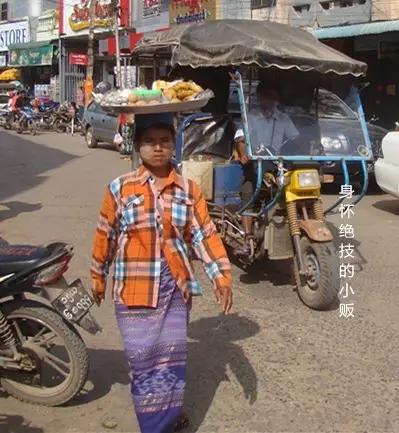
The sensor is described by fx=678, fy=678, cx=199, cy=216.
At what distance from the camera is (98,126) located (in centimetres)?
1897

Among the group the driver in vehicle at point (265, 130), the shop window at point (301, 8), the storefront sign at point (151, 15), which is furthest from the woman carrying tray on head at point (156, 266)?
the storefront sign at point (151, 15)

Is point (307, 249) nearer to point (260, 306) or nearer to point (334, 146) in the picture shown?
point (260, 306)

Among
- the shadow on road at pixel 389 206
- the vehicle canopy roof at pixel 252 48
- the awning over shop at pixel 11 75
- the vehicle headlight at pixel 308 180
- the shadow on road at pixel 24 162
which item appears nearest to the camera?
the vehicle headlight at pixel 308 180

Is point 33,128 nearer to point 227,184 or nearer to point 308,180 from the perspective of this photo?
point 227,184

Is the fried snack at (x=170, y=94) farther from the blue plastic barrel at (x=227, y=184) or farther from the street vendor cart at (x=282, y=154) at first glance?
the blue plastic barrel at (x=227, y=184)

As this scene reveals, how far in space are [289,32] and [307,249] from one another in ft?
7.54

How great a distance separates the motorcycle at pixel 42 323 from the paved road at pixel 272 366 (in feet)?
0.50

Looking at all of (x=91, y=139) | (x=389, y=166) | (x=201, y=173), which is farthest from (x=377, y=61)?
(x=201, y=173)

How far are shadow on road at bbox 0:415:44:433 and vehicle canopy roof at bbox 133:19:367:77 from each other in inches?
139

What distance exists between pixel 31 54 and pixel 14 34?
436cm

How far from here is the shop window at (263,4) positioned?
1906cm

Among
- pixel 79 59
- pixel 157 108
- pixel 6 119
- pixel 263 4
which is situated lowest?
pixel 6 119

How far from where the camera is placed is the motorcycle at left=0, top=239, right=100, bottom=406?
364 cm

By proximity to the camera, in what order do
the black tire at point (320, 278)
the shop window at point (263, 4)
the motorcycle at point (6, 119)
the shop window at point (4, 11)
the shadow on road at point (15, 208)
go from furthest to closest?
the shop window at point (4, 11) → the motorcycle at point (6, 119) → the shop window at point (263, 4) → the shadow on road at point (15, 208) → the black tire at point (320, 278)
